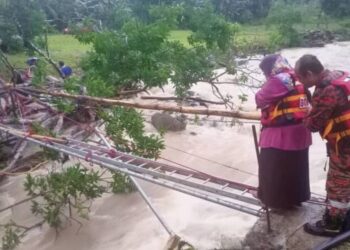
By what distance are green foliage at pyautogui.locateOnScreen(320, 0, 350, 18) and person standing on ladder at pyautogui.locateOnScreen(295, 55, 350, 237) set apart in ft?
82.5

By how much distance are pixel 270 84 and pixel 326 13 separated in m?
25.6

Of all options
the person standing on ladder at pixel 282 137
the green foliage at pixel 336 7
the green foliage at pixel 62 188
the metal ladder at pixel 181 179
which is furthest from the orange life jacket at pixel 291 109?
the green foliage at pixel 336 7

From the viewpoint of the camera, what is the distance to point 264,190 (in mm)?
3115

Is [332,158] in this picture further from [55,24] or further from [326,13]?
[326,13]

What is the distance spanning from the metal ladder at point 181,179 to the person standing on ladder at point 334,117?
57 centimetres

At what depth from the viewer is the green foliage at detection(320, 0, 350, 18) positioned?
2558 cm

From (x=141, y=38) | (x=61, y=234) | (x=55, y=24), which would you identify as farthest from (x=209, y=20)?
(x=55, y=24)

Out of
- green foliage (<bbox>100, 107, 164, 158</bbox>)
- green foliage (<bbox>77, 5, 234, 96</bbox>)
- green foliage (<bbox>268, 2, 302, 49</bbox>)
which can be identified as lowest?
green foliage (<bbox>268, 2, 302, 49</bbox>)

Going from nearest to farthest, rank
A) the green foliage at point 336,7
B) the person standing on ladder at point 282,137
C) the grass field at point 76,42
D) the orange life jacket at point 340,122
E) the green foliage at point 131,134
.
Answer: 1. the orange life jacket at point 340,122
2. the person standing on ladder at point 282,137
3. the green foliage at point 131,134
4. the grass field at point 76,42
5. the green foliage at point 336,7

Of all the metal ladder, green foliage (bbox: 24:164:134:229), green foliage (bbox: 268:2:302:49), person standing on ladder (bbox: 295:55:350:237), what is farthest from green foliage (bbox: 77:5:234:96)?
green foliage (bbox: 268:2:302:49)

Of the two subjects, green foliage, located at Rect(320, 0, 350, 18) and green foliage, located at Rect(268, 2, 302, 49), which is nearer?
green foliage, located at Rect(268, 2, 302, 49)

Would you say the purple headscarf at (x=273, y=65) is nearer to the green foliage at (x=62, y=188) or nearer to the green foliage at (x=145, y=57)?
the green foliage at (x=62, y=188)

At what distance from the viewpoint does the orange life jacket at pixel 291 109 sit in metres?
2.89

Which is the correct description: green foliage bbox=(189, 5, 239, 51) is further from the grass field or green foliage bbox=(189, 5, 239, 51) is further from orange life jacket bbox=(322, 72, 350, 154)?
orange life jacket bbox=(322, 72, 350, 154)
